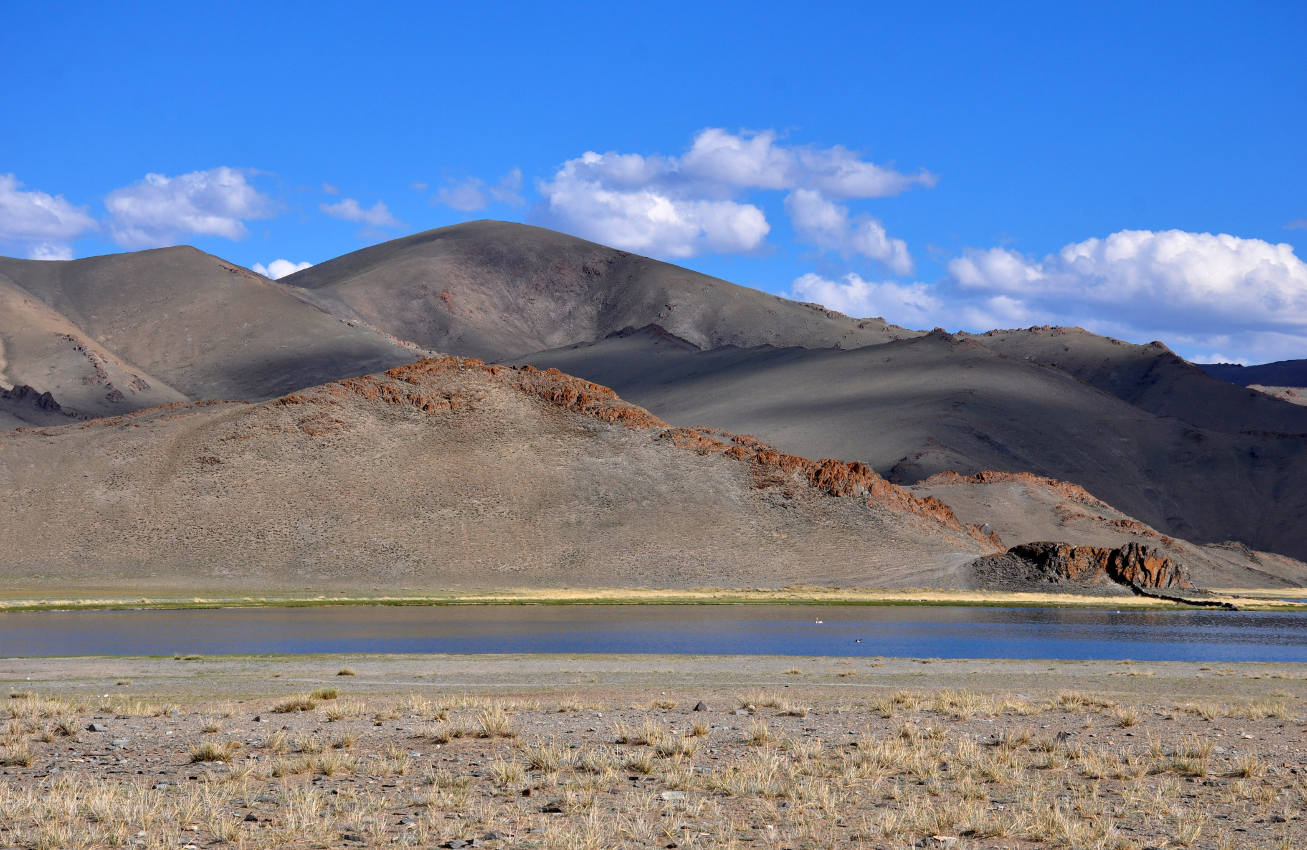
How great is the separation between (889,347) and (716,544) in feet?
381

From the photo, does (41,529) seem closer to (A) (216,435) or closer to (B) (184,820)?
(A) (216,435)

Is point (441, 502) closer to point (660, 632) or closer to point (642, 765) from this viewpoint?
point (660, 632)

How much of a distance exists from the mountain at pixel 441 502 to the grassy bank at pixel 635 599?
2756 mm

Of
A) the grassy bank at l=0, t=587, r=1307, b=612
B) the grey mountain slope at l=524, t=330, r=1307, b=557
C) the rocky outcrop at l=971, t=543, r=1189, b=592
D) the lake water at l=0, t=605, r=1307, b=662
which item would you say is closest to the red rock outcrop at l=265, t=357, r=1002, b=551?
the rocky outcrop at l=971, t=543, r=1189, b=592

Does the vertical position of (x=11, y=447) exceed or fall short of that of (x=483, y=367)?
it falls short

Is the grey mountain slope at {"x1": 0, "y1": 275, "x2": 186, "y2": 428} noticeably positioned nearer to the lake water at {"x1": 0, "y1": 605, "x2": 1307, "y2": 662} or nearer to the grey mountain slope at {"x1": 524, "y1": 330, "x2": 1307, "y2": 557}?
the grey mountain slope at {"x1": 524, "y1": 330, "x2": 1307, "y2": 557}

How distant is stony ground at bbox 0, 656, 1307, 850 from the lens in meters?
12.6

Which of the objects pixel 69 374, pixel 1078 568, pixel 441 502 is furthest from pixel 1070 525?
pixel 69 374

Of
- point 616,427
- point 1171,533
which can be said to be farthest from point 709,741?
point 1171,533

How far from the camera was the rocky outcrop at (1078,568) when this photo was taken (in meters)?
78.3

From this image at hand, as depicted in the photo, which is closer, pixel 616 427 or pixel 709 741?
pixel 709 741

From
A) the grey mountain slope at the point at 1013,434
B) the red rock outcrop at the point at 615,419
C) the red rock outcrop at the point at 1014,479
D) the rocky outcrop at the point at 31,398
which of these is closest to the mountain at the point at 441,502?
→ the red rock outcrop at the point at 615,419

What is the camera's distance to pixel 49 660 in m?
32.3

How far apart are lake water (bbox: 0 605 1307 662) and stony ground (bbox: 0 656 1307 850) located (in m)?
10.7
